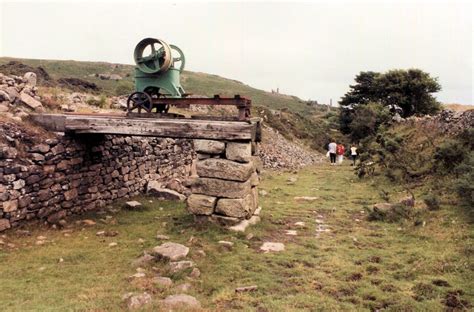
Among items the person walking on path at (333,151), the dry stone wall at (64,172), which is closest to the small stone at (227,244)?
the dry stone wall at (64,172)

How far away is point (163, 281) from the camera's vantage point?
6125 mm

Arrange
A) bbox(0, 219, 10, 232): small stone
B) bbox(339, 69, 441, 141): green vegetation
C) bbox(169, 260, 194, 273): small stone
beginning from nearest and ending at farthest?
bbox(169, 260, 194, 273): small stone → bbox(0, 219, 10, 232): small stone → bbox(339, 69, 441, 141): green vegetation

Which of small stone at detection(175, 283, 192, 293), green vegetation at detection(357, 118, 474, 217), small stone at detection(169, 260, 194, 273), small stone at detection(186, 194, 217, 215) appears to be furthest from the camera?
green vegetation at detection(357, 118, 474, 217)

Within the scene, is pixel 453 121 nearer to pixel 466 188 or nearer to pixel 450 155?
pixel 450 155

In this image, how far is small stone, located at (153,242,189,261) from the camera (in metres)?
7.01

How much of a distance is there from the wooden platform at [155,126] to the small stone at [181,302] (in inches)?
157

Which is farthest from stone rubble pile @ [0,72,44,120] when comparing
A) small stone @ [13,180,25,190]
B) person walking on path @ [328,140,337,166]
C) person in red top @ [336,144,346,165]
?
person in red top @ [336,144,346,165]

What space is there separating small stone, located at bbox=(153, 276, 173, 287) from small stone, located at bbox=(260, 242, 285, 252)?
2293 millimetres

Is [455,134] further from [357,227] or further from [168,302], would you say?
[168,302]

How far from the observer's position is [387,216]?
394 inches

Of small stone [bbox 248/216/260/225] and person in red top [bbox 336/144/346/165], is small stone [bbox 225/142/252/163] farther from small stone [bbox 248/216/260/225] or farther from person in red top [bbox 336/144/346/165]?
person in red top [bbox 336/144/346/165]

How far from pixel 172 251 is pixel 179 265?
58 centimetres

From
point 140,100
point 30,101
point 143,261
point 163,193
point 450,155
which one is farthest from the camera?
point 163,193

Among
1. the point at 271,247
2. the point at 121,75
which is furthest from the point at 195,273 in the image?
the point at 121,75
